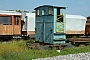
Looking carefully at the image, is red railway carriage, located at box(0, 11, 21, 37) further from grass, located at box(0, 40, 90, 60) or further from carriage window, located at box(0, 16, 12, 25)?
grass, located at box(0, 40, 90, 60)

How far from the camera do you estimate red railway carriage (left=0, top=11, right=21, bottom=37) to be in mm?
21625

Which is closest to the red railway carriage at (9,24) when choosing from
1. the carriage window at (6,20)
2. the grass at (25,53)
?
the carriage window at (6,20)

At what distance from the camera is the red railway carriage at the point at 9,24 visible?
21.6 metres

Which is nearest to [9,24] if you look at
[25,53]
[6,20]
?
[6,20]

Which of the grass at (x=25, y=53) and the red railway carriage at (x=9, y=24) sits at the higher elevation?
the red railway carriage at (x=9, y=24)

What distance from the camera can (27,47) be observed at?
14.7 meters

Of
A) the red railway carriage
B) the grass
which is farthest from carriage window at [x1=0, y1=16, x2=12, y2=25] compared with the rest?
the grass

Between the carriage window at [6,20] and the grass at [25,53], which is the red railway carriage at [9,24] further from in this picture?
the grass at [25,53]

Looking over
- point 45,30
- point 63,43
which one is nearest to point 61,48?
point 63,43

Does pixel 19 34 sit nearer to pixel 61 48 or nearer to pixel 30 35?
pixel 30 35

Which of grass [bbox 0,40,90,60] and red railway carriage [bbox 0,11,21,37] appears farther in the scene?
red railway carriage [bbox 0,11,21,37]

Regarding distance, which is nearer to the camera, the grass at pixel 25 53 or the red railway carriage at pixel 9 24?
the grass at pixel 25 53

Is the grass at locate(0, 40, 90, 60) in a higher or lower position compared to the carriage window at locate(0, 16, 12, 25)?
lower

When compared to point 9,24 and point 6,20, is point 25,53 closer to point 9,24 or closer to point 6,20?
point 9,24
